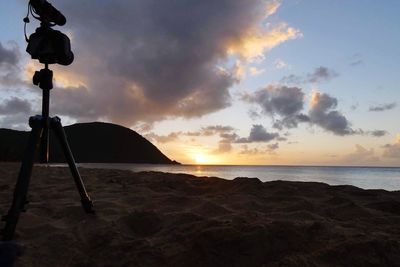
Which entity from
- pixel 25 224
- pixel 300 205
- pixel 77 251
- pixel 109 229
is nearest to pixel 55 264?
pixel 77 251

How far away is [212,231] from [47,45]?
2.67 m

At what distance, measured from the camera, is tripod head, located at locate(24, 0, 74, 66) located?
3861 millimetres

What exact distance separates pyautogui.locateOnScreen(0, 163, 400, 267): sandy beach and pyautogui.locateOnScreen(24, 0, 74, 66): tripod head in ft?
6.37

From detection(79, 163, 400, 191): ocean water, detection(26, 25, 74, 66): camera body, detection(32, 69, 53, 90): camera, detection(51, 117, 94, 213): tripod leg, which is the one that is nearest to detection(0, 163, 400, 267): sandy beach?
detection(51, 117, 94, 213): tripod leg

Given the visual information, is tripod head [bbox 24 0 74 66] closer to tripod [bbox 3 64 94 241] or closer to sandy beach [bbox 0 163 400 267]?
tripod [bbox 3 64 94 241]

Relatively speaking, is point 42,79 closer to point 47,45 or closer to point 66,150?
point 47,45

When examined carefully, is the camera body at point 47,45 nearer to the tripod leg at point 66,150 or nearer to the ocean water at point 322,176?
the tripod leg at point 66,150

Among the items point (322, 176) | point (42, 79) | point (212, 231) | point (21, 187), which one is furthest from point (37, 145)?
point (322, 176)

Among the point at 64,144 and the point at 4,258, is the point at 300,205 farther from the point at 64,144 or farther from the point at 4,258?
the point at 4,258

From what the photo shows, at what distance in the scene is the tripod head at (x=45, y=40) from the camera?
3.86m

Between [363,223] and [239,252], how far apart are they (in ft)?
5.74

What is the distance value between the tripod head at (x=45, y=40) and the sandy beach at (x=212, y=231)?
76.4 inches

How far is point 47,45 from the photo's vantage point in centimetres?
388

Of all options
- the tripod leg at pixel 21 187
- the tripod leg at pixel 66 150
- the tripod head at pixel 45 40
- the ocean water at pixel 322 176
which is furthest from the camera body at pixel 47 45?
the ocean water at pixel 322 176
